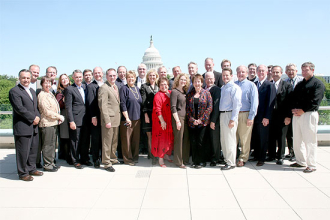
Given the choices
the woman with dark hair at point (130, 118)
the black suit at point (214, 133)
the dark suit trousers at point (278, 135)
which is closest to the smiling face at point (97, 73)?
the woman with dark hair at point (130, 118)

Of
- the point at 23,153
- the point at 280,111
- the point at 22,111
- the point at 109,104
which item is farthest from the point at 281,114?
the point at 23,153

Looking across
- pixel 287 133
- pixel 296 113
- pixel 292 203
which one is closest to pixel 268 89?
pixel 296 113

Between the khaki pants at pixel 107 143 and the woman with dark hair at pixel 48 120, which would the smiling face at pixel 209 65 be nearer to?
the khaki pants at pixel 107 143

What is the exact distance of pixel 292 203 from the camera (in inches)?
140

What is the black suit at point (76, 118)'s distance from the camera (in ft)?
16.9

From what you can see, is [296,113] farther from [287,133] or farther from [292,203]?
[292,203]

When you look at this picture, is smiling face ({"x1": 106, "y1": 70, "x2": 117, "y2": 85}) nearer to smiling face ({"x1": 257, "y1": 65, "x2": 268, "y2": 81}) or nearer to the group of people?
the group of people

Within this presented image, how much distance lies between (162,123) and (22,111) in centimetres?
257

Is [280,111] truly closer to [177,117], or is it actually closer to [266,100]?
[266,100]

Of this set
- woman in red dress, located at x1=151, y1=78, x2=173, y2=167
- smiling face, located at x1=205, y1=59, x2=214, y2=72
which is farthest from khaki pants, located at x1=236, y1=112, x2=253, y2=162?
smiling face, located at x1=205, y1=59, x2=214, y2=72

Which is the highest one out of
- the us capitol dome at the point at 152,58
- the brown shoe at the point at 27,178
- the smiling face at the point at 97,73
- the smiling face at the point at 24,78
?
the us capitol dome at the point at 152,58

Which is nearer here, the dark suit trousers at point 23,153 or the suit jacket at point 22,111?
the suit jacket at point 22,111

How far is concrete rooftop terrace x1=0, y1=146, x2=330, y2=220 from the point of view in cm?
329

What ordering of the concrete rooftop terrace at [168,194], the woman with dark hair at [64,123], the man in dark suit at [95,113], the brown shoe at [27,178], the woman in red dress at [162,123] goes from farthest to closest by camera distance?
the woman with dark hair at [64,123] < the man in dark suit at [95,113] < the woman in red dress at [162,123] < the brown shoe at [27,178] < the concrete rooftop terrace at [168,194]
